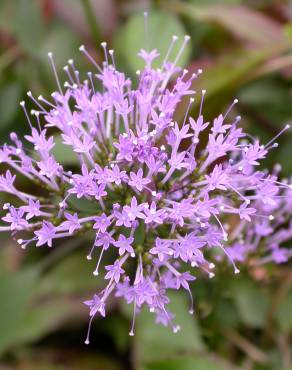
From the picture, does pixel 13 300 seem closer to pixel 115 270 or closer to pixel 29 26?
pixel 115 270

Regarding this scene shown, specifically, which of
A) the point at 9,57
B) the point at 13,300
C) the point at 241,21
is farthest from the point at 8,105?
the point at 241,21

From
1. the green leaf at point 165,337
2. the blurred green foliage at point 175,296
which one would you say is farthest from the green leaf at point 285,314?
the green leaf at point 165,337

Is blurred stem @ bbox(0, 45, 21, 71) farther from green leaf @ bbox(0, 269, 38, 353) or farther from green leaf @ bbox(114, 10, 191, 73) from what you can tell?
green leaf @ bbox(0, 269, 38, 353)

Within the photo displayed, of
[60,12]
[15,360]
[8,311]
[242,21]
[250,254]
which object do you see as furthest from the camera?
[60,12]

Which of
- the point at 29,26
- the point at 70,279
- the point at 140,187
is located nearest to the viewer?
the point at 140,187

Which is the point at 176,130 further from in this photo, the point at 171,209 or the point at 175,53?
the point at 175,53

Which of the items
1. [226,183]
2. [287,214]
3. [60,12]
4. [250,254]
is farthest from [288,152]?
[60,12]
